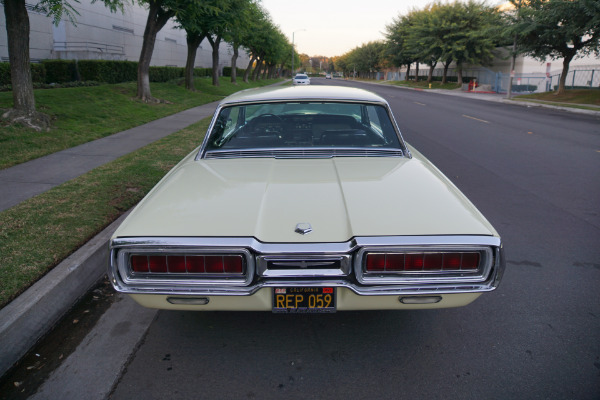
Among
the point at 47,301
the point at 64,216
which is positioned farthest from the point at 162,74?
the point at 47,301

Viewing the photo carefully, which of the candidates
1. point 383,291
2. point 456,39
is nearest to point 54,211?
point 383,291

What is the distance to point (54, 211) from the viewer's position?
5133 millimetres

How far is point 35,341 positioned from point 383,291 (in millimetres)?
2324

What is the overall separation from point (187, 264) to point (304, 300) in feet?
2.18

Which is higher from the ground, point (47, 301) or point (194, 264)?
point (194, 264)

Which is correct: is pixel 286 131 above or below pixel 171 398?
above

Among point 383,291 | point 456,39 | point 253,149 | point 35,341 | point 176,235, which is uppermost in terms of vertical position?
point 456,39

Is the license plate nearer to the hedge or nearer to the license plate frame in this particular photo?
the license plate frame

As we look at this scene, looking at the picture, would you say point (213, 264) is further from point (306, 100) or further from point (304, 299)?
point (306, 100)

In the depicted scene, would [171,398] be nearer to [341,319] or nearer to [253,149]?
[341,319]

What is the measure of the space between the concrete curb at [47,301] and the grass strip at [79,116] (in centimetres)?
463

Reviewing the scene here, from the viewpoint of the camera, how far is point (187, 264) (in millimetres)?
2486

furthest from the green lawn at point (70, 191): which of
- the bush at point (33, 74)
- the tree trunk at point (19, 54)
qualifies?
the bush at point (33, 74)

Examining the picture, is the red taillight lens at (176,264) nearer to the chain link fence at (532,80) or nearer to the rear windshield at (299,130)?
the rear windshield at (299,130)
